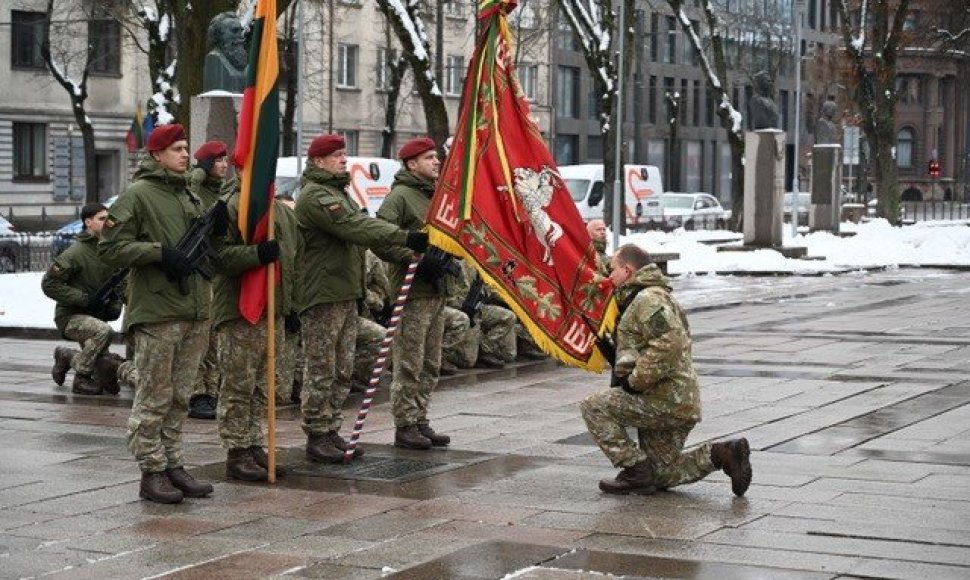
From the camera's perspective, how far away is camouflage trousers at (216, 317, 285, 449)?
10969 millimetres

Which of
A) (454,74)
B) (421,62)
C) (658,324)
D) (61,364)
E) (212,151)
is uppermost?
(454,74)

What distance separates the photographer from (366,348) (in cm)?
1555

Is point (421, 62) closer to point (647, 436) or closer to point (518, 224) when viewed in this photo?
point (518, 224)

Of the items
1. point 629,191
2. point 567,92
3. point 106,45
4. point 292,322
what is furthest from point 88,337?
point 567,92

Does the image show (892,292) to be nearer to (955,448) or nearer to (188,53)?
(188,53)

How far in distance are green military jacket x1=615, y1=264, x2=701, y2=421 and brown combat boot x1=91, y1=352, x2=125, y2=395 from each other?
6.25 m

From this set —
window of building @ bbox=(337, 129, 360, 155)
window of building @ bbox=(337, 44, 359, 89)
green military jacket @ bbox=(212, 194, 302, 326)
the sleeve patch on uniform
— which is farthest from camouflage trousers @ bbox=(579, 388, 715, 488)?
window of building @ bbox=(337, 129, 360, 155)

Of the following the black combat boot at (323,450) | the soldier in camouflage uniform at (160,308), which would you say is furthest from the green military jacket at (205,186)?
the black combat boot at (323,450)

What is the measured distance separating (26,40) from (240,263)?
54183 mm

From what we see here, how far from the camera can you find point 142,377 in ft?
33.6

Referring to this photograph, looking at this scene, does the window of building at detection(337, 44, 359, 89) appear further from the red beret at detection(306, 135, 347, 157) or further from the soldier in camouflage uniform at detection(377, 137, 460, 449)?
the red beret at detection(306, 135, 347, 157)

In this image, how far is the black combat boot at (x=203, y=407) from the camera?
45.9ft

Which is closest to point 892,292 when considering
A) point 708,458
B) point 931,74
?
point 708,458

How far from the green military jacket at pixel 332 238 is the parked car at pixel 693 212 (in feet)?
169
